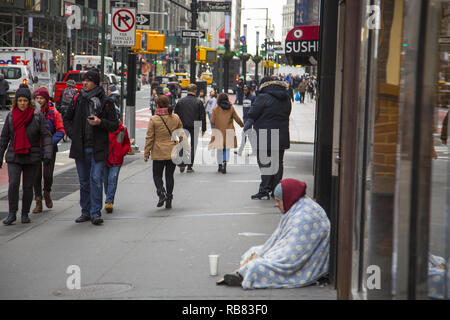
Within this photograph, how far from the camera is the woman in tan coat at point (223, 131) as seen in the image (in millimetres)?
15984

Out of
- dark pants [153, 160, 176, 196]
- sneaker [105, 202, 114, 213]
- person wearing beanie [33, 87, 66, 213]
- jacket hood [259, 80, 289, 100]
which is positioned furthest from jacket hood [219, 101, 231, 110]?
sneaker [105, 202, 114, 213]

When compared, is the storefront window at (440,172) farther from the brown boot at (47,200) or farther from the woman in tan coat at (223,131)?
the woman in tan coat at (223,131)

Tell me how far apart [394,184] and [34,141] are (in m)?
7.27

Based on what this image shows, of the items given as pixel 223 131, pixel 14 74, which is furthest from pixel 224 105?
pixel 14 74

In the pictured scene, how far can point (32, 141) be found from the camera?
34.2ft

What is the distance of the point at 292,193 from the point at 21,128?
4949 millimetres

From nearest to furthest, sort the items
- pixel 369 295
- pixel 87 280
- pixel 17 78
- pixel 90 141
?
pixel 369 295, pixel 87 280, pixel 90 141, pixel 17 78

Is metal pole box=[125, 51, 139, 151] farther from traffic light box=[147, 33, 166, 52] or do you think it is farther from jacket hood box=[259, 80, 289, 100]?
jacket hood box=[259, 80, 289, 100]

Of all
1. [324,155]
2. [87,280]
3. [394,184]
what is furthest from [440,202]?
[87,280]

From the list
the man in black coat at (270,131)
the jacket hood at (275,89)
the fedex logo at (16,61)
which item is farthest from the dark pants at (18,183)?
the fedex logo at (16,61)

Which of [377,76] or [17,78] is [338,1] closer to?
[377,76]

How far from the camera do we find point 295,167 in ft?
57.0

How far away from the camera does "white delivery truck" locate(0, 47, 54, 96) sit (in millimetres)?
39500

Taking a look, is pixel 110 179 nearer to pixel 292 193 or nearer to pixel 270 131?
pixel 270 131
